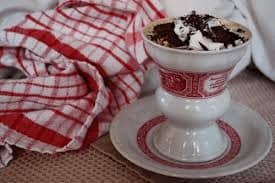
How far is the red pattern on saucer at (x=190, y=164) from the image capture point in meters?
0.53

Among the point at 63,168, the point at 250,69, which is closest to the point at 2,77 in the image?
the point at 63,168

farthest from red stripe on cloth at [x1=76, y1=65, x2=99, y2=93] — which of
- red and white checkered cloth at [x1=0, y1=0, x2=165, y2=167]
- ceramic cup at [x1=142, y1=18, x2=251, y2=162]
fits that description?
ceramic cup at [x1=142, y1=18, x2=251, y2=162]

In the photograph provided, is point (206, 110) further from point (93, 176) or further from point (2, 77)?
point (2, 77)

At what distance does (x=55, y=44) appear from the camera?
632 mm

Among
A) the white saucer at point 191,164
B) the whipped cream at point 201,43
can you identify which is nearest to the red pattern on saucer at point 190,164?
the white saucer at point 191,164

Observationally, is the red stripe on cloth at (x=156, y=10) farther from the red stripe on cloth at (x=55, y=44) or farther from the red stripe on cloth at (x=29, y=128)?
the red stripe on cloth at (x=29, y=128)

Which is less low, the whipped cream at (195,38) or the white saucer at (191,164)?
the whipped cream at (195,38)

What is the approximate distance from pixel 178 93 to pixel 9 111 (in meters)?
0.22

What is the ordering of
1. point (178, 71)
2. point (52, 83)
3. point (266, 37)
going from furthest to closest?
point (266, 37) → point (52, 83) → point (178, 71)

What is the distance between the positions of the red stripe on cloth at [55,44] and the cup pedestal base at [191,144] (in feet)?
0.44

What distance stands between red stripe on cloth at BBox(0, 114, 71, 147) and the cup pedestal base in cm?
13

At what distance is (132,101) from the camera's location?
660 mm

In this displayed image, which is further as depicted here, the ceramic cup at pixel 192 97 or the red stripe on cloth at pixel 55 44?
the red stripe on cloth at pixel 55 44

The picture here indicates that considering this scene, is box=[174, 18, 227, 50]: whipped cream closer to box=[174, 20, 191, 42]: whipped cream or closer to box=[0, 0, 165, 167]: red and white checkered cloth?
box=[174, 20, 191, 42]: whipped cream
